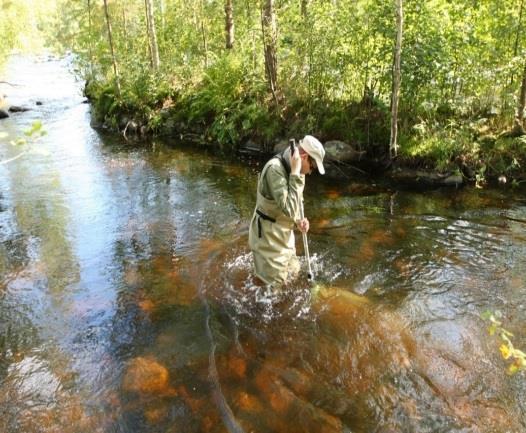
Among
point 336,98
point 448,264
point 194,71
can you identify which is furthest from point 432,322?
point 194,71

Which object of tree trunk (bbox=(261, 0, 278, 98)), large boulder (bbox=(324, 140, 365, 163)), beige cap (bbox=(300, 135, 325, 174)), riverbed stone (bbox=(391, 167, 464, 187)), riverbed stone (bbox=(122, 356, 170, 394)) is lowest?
riverbed stone (bbox=(122, 356, 170, 394))

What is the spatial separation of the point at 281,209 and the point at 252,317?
1.73 m

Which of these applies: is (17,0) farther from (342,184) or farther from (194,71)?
(342,184)

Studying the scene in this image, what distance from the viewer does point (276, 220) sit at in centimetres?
647

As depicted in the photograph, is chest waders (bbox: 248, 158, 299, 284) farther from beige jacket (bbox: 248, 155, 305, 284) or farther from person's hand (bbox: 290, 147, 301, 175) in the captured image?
person's hand (bbox: 290, 147, 301, 175)

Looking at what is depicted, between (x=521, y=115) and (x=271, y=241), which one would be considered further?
(x=521, y=115)

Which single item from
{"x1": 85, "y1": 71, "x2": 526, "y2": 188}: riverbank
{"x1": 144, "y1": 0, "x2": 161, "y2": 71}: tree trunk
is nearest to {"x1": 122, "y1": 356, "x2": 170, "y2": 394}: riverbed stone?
{"x1": 85, "y1": 71, "x2": 526, "y2": 188}: riverbank

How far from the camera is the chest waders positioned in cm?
641

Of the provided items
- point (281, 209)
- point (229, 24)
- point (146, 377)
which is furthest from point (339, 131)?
point (146, 377)

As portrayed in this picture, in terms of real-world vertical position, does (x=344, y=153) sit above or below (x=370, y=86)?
below

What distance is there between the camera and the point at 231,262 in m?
8.61

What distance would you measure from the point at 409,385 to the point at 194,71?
18.3 metres

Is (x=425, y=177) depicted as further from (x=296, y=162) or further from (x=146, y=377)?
(x=146, y=377)

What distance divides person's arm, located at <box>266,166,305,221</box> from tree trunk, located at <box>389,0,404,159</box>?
736 centimetres
